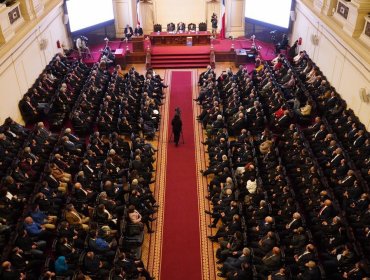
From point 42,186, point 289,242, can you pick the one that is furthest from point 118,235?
point 289,242

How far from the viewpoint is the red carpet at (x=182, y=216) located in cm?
726

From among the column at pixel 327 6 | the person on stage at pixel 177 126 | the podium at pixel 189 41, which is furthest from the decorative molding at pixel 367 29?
the podium at pixel 189 41

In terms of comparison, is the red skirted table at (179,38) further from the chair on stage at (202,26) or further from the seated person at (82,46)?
the seated person at (82,46)

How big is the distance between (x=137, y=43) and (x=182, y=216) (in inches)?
375

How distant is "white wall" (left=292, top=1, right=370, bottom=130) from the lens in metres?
9.49

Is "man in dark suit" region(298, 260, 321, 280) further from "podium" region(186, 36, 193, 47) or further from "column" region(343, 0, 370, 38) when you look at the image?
"podium" region(186, 36, 193, 47)

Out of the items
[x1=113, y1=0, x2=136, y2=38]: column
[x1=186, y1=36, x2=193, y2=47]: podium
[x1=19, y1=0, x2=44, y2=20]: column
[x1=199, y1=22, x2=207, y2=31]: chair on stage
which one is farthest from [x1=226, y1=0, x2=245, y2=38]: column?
[x1=19, y1=0, x2=44, y2=20]: column

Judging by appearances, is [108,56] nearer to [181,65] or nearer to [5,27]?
[181,65]

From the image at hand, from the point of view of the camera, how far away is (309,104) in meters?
10.9

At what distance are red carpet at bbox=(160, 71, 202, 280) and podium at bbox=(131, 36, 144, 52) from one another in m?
5.30

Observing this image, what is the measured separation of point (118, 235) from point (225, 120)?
5117 millimetres

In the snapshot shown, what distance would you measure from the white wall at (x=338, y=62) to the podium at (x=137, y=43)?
20.4 ft

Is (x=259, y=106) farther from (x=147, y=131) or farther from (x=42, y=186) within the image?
(x=42, y=186)

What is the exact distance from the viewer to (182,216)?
8.44m
